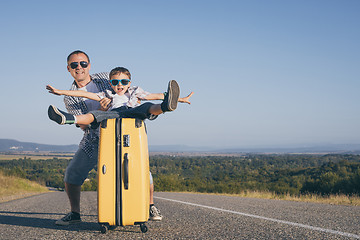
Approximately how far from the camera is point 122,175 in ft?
11.0

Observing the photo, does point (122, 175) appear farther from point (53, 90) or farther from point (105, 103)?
point (53, 90)

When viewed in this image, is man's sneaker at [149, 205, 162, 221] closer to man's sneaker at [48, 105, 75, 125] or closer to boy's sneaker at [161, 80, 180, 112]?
boy's sneaker at [161, 80, 180, 112]

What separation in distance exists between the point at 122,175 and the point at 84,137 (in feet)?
3.75

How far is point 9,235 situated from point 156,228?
153 cm

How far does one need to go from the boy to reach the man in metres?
0.19

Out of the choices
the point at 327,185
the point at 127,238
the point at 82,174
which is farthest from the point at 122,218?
the point at 327,185

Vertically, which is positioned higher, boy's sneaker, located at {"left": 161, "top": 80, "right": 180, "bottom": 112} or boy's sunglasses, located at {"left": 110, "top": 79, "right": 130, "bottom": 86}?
boy's sunglasses, located at {"left": 110, "top": 79, "right": 130, "bottom": 86}

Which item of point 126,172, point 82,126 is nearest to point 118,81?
point 82,126

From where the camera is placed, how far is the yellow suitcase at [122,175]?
11.0 feet

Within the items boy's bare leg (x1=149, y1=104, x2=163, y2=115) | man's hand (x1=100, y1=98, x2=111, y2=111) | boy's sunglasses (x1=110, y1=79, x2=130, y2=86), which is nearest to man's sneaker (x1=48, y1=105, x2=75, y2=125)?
man's hand (x1=100, y1=98, x2=111, y2=111)

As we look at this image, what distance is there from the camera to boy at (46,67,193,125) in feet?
11.7

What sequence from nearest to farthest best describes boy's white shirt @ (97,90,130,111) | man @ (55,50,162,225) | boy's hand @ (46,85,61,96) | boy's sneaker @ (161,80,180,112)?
boy's sneaker @ (161,80,180,112) → boy's hand @ (46,85,61,96) → boy's white shirt @ (97,90,130,111) → man @ (55,50,162,225)

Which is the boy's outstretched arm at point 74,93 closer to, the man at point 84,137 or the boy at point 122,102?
the boy at point 122,102

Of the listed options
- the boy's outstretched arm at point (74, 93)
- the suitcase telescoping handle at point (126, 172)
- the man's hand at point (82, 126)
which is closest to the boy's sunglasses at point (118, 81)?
the boy's outstretched arm at point (74, 93)
